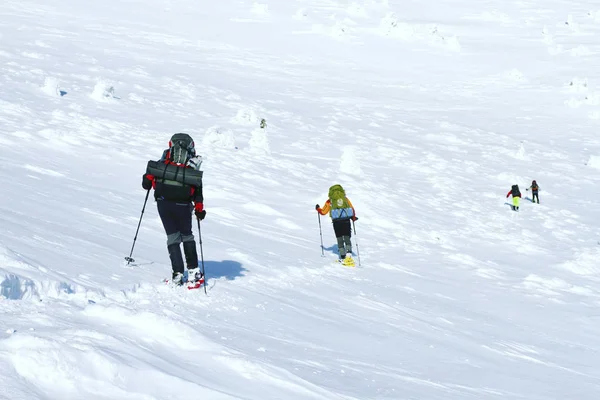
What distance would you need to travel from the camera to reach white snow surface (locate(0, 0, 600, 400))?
220 inches

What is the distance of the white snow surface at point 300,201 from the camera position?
558 centimetres

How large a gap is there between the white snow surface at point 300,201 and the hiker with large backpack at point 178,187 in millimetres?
451

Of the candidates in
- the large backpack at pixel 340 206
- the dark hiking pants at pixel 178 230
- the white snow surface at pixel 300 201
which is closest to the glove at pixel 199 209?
the dark hiking pants at pixel 178 230

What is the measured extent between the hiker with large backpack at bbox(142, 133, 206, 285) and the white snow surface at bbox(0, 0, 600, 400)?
45 centimetres

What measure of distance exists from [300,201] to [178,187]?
10.2 m

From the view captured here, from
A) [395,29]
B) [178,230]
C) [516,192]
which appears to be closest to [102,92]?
[516,192]

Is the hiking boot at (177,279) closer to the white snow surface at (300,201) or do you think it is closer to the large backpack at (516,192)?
the white snow surface at (300,201)

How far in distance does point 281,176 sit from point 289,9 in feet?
98.7

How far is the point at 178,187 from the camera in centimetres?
784

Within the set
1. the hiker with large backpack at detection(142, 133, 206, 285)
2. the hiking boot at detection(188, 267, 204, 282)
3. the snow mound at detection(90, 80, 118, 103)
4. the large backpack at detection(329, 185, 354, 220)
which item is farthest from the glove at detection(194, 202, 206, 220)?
the snow mound at detection(90, 80, 118, 103)

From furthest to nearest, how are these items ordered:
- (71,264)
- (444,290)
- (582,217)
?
(582,217), (444,290), (71,264)

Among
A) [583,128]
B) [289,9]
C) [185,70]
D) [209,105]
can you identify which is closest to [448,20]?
[289,9]

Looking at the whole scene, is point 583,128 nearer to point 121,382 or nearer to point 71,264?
point 71,264

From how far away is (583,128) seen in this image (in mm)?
33344
